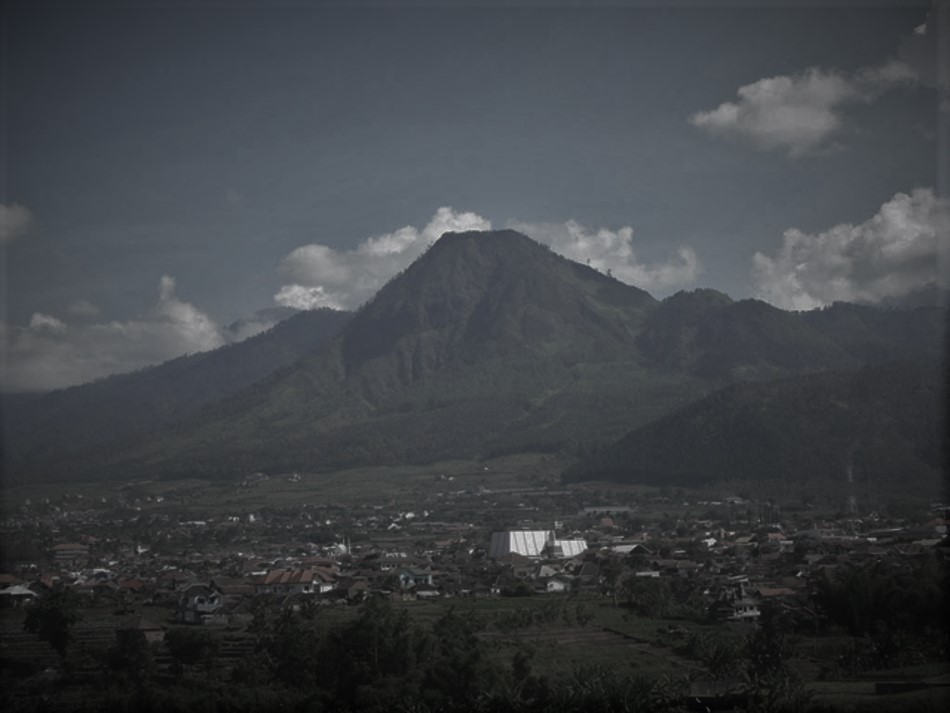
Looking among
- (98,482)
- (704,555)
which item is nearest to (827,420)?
(704,555)

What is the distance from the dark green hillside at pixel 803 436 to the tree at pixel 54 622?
33.5m

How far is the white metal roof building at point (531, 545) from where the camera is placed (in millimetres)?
36250

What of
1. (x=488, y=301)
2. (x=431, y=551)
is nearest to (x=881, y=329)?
(x=488, y=301)

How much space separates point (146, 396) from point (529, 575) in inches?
4836

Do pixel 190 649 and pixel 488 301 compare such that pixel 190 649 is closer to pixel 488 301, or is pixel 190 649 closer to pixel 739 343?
pixel 739 343

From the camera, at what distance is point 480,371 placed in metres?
100

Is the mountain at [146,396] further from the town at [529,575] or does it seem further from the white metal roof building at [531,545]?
the white metal roof building at [531,545]

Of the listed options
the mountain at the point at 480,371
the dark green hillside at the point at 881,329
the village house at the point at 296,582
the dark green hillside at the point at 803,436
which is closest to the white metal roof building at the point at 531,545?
the village house at the point at 296,582

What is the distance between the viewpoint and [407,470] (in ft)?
232

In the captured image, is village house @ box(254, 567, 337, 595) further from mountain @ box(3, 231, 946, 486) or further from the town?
mountain @ box(3, 231, 946, 486)

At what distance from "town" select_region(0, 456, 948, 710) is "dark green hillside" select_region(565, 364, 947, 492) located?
3.52 meters

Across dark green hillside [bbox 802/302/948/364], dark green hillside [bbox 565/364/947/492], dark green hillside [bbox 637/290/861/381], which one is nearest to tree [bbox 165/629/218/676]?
dark green hillside [bbox 565/364/947/492]

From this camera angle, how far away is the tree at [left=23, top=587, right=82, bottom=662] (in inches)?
770

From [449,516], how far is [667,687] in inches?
1399
